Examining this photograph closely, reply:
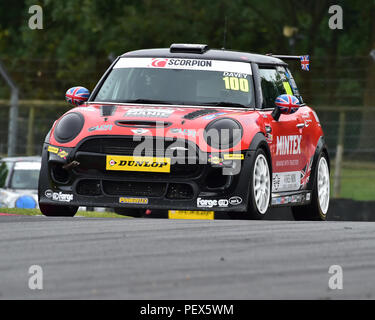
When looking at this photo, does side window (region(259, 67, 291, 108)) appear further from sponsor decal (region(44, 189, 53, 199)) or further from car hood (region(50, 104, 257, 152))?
sponsor decal (region(44, 189, 53, 199))

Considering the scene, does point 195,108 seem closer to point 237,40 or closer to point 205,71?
point 205,71

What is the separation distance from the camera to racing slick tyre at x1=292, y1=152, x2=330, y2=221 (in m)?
12.4

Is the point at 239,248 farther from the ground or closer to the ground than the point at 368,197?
farther from the ground

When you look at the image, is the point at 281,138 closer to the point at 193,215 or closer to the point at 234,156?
the point at 234,156

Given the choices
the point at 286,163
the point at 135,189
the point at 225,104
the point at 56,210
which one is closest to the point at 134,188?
the point at 135,189

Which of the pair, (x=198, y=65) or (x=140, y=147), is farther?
(x=198, y=65)

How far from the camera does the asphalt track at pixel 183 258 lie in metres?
6.12

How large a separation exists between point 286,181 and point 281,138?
45 cm

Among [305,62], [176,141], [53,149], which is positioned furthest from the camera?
[305,62]

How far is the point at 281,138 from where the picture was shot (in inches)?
440

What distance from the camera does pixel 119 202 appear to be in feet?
32.8
